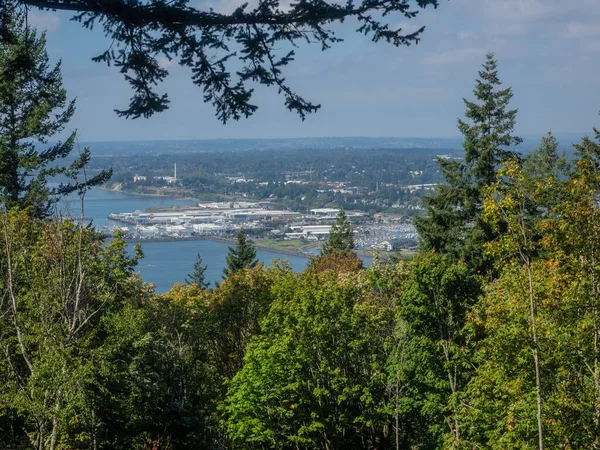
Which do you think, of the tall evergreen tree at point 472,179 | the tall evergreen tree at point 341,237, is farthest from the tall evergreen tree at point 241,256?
the tall evergreen tree at point 472,179

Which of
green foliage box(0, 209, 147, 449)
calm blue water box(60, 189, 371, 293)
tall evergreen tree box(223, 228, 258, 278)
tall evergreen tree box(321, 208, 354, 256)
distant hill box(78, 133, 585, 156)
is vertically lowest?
calm blue water box(60, 189, 371, 293)

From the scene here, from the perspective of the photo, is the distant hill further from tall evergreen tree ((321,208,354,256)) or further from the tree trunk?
the tree trunk

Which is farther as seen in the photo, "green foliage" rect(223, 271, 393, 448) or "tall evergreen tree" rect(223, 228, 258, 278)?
"tall evergreen tree" rect(223, 228, 258, 278)

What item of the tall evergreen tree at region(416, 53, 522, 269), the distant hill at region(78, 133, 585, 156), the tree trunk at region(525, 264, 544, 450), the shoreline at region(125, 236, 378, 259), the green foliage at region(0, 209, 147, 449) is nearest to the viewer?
the tree trunk at region(525, 264, 544, 450)

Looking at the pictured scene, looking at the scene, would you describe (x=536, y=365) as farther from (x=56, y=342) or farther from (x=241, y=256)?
(x=241, y=256)

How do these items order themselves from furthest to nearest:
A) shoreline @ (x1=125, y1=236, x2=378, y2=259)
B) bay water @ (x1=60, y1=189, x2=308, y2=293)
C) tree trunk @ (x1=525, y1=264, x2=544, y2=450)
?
shoreline @ (x1=125, y1=236, x2=378, y2=259) < bay water @ (x1=60, y1=189, x2=308, y2=293) < tree trunk @ (x1=525, y1=264, x2=544, y2=450)

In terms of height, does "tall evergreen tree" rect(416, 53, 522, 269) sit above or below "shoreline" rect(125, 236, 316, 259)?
above

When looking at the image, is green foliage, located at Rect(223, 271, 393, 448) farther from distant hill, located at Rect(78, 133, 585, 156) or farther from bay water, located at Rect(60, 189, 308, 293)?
distant hill, located at Rect(78, 133, 585, 156)

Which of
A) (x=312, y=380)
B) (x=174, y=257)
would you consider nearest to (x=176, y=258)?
(x=174, y=257)

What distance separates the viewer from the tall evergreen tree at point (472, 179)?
24500mm

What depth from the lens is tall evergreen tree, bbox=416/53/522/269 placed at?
80.4 ft

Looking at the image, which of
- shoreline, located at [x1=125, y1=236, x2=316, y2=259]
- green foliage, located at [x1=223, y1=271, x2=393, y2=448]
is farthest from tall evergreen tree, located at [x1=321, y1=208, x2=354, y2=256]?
green foliage, located at [x1=223, y1=271, x2=393, y2=448]

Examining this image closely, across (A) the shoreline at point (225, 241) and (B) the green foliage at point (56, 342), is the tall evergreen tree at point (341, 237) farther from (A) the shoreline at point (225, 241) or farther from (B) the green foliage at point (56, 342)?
(B) the green foliage at point (56, 342)

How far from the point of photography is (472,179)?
25.6 metres
